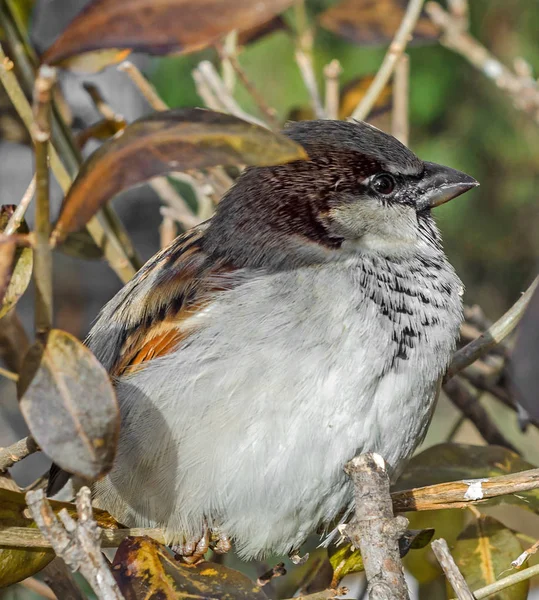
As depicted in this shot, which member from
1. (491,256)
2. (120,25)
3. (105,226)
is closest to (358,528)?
(120,25)

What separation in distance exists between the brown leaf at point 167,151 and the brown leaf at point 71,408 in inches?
6.3

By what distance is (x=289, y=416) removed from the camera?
5.24 feet

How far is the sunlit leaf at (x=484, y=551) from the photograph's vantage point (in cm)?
168

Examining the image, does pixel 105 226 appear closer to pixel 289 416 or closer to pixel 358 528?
pixel 289 416

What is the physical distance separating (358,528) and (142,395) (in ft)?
2.08

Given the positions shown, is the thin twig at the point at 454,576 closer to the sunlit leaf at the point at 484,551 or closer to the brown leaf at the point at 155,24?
the sunlit leaf at the point at 484,551

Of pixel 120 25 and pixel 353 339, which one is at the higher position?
pixel 120 25

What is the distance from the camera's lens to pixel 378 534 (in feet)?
4.24

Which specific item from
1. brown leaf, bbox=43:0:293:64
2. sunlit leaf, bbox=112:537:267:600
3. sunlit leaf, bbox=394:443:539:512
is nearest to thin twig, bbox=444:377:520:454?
sunlit leaf, bbox=394:443:539:512

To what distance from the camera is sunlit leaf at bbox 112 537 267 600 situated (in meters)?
1.30

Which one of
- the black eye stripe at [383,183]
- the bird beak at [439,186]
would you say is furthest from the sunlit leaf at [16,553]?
the bird beak at [439,186]

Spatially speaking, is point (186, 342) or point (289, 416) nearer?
point (289, 416)

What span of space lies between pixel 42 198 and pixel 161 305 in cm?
84

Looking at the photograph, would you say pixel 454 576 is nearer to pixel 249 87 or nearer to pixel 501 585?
pixel 501 585
